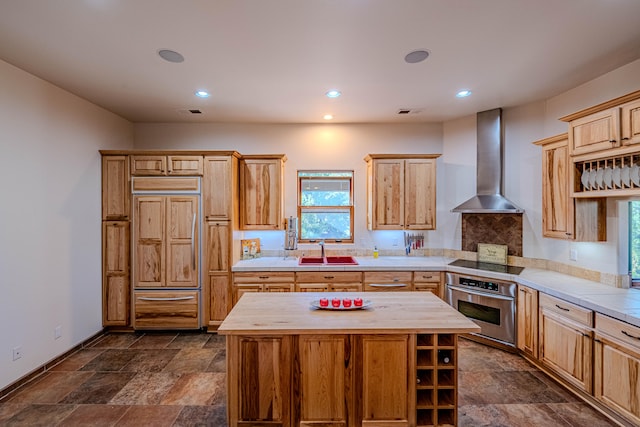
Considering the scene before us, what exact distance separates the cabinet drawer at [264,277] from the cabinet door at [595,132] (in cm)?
335

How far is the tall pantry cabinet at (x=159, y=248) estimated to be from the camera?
3830 millimetres

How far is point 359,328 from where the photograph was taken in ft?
6.30

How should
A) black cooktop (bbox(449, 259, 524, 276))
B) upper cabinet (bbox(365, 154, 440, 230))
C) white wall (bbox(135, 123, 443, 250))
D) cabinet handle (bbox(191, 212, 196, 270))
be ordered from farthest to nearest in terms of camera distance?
white wall (bbox(135, 123, 443, 250)), upper cabinet (bbox(365, 154, 440, 230)), cabinet handle (bbox(191, 212, 196, 270)), black cooktop (bbox(449, 259, 524, 276))

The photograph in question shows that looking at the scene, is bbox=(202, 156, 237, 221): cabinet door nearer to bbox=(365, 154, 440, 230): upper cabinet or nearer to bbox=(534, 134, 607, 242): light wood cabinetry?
bbox=(365, 154, 440, 230): upper cabinet

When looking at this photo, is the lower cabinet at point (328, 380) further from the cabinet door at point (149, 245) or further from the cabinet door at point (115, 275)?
the cabinet door at point (115, 275)

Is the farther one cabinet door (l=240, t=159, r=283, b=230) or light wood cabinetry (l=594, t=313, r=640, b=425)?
cabinet door (l=240, t=159, r=283, b=230)

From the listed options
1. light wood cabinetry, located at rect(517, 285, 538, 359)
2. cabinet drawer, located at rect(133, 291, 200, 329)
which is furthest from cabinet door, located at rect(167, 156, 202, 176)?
light wood cabinetry, located at rect(517, 285, 538, 359)

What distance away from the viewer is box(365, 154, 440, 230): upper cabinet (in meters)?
4.21

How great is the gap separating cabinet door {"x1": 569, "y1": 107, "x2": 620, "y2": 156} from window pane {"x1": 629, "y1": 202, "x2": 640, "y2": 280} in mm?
713

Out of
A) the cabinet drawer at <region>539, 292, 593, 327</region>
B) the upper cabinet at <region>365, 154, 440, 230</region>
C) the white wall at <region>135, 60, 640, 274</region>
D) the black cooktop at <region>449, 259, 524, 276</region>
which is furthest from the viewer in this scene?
the white wall at <region>135, 60, 640, 274</region>

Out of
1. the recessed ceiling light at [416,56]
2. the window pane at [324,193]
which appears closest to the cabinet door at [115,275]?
the window pane at [324,193]

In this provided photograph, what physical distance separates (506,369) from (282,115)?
4.02 metres

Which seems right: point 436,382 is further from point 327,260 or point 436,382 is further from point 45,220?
point 45,220

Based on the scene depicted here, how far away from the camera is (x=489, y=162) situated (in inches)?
156
